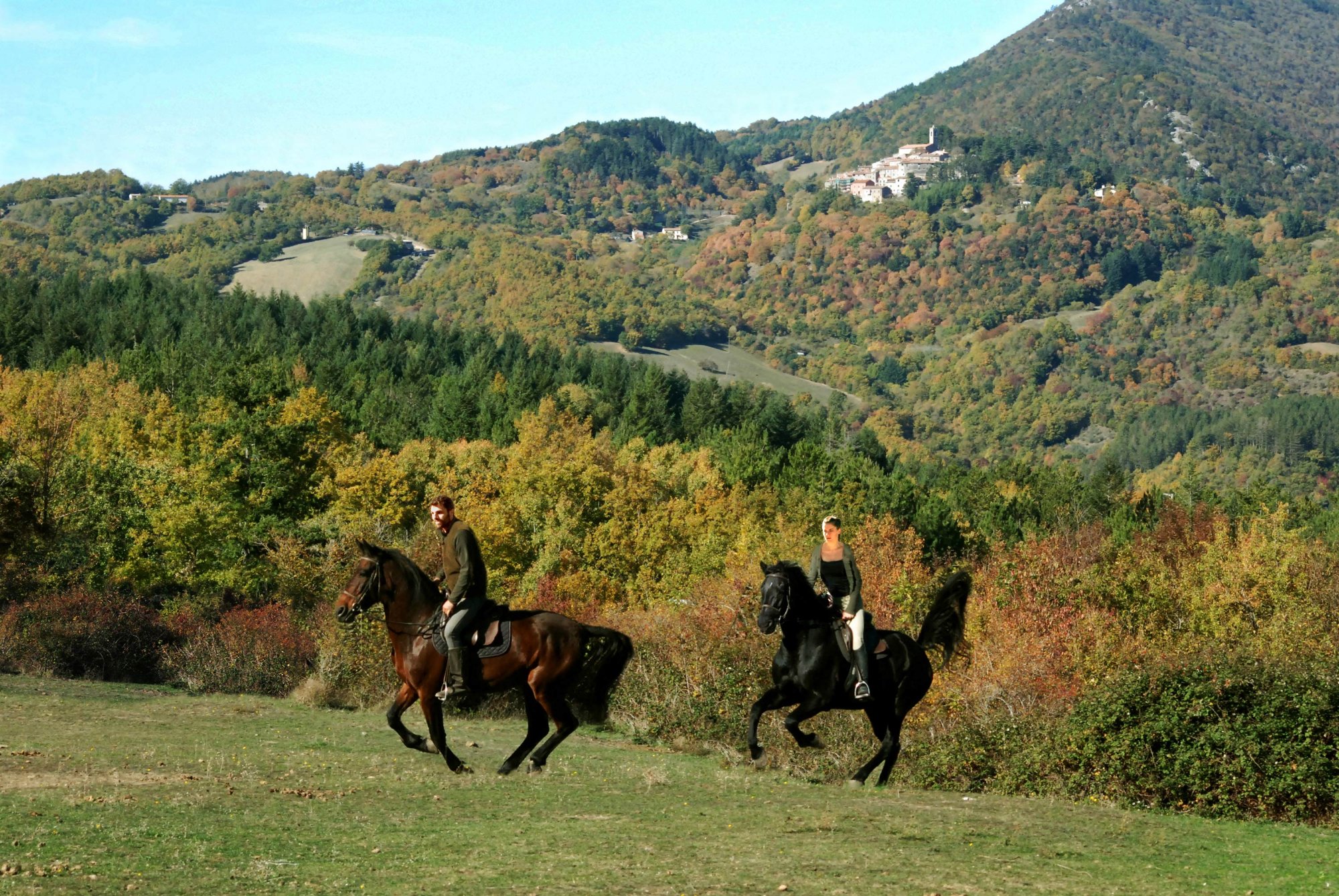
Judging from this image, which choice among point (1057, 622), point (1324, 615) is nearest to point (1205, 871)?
point (1057, 622)

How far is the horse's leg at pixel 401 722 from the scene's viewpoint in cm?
1880

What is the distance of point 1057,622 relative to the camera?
3547 centimetres

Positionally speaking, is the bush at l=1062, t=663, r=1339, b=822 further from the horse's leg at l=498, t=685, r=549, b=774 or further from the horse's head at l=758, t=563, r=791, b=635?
the horse's leg at l=498, t=685, r=549, b=774

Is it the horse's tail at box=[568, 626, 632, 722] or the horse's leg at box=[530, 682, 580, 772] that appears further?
the horse's tail at box=[568, 626, 632, 722]

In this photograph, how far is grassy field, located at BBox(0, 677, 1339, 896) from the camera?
1334 centimetres

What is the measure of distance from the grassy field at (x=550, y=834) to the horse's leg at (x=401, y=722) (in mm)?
476

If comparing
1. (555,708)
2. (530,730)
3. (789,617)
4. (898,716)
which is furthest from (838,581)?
(530,730)

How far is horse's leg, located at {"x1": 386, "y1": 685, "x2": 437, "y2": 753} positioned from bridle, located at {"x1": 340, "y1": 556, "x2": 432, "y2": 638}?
2.65 feet

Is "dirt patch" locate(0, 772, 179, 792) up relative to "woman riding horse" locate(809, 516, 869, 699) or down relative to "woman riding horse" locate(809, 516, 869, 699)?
down

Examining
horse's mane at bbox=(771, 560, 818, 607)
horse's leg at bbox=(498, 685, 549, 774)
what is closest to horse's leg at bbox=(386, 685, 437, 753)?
horse's leg at bbox=(498, 685, 549, 774)

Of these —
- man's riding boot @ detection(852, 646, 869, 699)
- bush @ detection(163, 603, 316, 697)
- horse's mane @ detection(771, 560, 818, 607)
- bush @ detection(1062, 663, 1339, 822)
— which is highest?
horse's mane @ detection(771, 560, 818, 607)

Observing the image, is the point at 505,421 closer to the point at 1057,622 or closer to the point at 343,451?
the point at 343,451

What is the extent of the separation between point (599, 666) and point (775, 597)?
109 inches

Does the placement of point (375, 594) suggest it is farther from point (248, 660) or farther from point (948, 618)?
point (248, 660)
